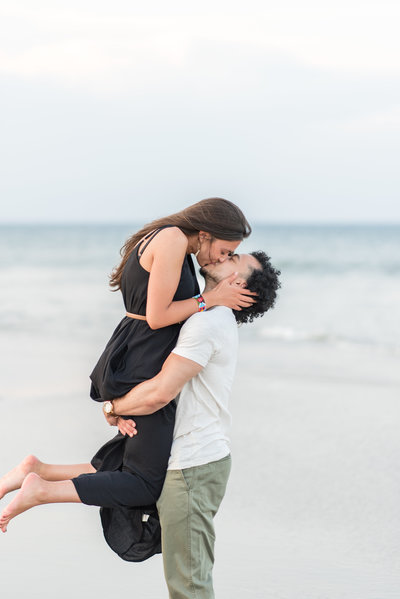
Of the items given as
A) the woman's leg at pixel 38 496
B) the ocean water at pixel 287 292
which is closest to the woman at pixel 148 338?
the woman's leg at pixel 38 496

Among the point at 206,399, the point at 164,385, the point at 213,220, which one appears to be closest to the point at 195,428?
the point at 206,399

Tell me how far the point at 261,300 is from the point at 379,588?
5.72 ft

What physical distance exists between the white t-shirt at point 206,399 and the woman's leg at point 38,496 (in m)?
0.40

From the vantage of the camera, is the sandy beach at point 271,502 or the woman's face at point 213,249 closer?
the woman's face at point 213,249

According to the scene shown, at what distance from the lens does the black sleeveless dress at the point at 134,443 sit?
307 cm

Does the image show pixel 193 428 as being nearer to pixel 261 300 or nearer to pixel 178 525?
pixel 178 525

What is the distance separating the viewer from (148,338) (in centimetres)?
313

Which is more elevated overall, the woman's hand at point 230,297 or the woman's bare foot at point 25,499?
the woman's hand at point 230,297

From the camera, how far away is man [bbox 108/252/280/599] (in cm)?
297

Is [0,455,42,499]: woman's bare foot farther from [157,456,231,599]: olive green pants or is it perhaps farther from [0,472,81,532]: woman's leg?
[157,456,231,599]: olive green pants

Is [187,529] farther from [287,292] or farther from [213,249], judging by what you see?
[287,292]

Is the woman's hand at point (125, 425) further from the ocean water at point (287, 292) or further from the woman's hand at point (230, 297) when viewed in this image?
the ocean water at point (287, 292)

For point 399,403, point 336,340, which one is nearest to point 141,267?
point 399,403

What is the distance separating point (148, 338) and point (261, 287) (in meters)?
0.48
